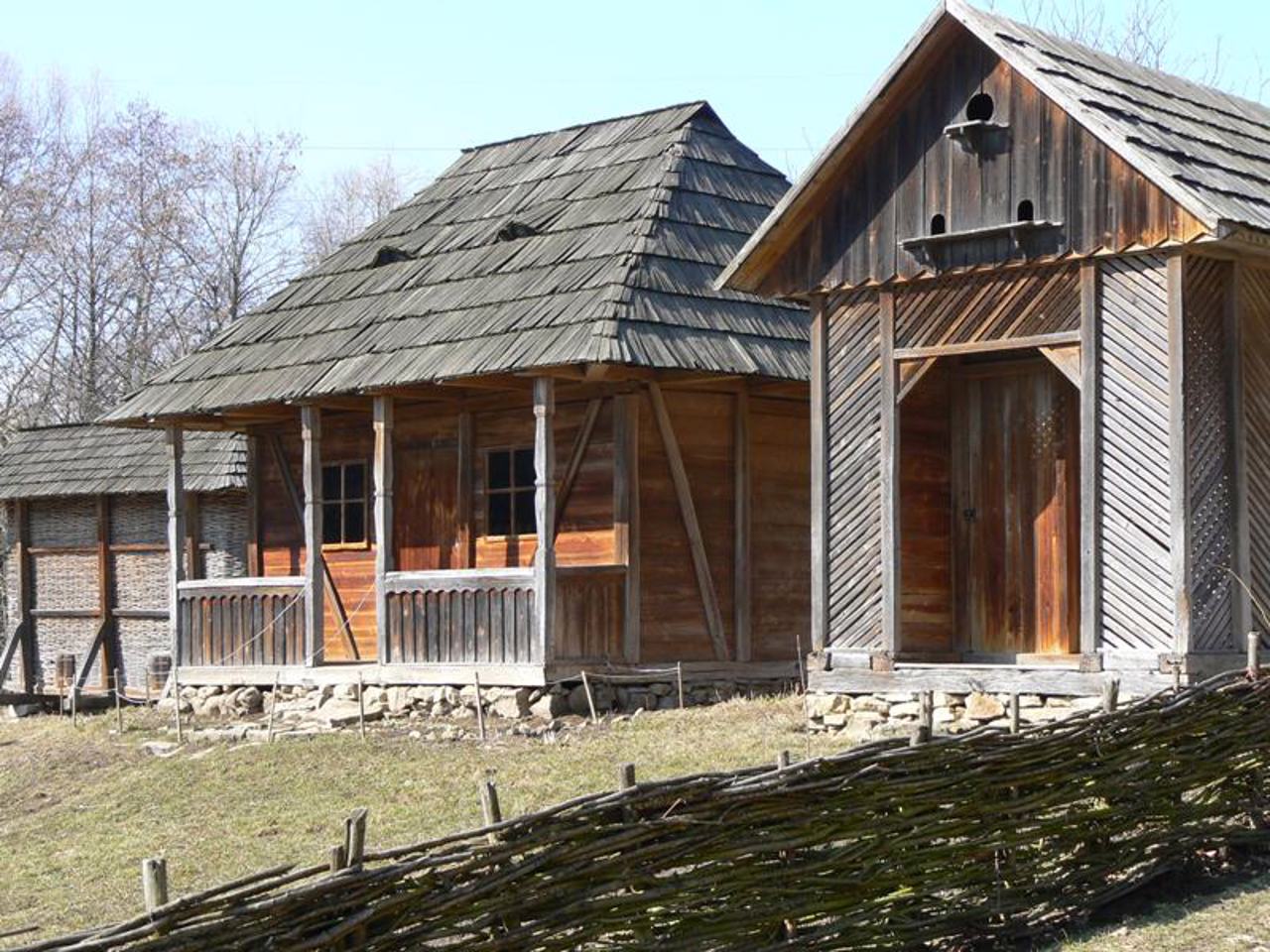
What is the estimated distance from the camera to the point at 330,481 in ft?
79.0

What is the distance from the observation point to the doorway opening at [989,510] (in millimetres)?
17219

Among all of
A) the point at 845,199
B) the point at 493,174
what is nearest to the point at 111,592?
the point at 493,174

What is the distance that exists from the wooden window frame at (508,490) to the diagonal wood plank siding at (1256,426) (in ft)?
25.4

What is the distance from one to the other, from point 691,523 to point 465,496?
2.57 m

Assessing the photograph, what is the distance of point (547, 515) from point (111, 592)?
1229 cm

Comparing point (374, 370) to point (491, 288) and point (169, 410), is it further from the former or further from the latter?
point (169, 410)

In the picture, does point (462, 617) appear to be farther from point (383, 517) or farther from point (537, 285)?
point (537, 285)

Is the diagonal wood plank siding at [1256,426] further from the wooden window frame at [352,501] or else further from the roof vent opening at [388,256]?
the roof vent opening at [388,256]

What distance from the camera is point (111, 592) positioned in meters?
29.9

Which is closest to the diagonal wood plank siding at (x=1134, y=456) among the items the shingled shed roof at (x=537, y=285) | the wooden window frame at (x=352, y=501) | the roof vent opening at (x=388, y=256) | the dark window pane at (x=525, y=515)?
the shingled shed roof at (x=537, y=285)

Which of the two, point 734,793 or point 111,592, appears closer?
point 734,793

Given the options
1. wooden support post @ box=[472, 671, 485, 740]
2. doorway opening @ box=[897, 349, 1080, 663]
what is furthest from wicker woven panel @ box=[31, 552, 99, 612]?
doorway opening @ box=[897, 349, 1080, 663]

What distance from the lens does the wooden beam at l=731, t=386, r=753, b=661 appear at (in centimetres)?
2145

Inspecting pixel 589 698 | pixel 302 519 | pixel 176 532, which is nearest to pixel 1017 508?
pixel 589 698
